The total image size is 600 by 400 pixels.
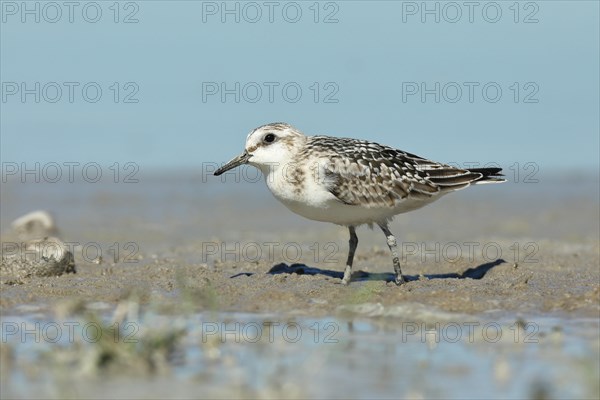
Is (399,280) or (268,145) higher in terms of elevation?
(268,145)

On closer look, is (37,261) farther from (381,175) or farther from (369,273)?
(381,175)

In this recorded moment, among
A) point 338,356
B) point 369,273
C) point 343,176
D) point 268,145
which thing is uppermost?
point 268,145

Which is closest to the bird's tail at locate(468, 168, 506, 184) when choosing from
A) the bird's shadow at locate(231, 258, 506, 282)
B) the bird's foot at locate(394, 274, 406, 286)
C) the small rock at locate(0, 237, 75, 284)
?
the bird's shadow at locate(231, 258, 506, 282)

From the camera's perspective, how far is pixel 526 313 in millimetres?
9758

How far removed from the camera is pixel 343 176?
11.2m

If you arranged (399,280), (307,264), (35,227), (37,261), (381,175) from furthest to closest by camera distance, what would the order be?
(35,227)
(307,264)
(37,261)
(381,175)
(399,280)

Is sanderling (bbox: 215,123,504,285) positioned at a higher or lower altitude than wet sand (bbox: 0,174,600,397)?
higher

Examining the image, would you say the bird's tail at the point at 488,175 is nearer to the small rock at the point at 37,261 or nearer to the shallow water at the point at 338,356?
the shallow water at the point at 338,356

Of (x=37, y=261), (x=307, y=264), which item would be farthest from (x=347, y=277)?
(x=37, y=261)

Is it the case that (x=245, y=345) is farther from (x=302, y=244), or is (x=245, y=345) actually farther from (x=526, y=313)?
(x=302, y=244)

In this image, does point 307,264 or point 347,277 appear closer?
point 347,277

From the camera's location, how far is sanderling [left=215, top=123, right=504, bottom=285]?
11125 millimetres

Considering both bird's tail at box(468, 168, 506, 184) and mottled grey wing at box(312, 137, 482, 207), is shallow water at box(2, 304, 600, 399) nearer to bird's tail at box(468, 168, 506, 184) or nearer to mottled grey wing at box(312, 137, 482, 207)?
mottled grey wing at box(312, 137, 482, 207)

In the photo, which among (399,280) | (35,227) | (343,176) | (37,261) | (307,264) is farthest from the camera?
(35,227)
